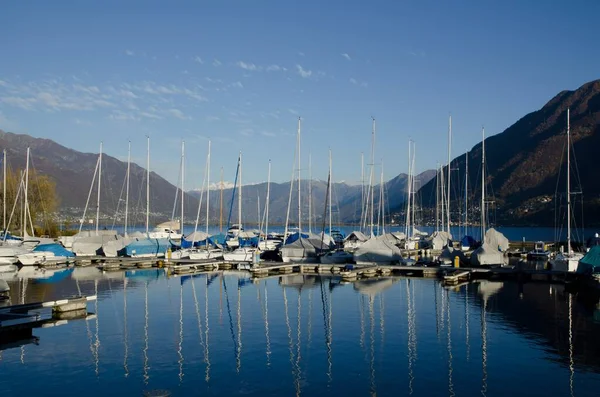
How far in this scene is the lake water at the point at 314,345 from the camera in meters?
20.4

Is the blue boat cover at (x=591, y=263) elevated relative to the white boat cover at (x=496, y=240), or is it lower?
lower

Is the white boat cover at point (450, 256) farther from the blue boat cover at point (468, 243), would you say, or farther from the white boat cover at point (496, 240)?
the blue boat cover at point (468, 243)

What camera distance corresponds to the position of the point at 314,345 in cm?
2672

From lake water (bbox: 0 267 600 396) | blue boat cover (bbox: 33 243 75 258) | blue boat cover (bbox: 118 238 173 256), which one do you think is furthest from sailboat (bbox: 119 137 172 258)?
lake water (bbox: 0 267 600 396)

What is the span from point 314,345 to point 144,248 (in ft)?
148

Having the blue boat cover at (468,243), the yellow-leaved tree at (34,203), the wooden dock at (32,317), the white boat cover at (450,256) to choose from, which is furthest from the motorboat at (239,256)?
the yellow-leaved tree at (34,203)

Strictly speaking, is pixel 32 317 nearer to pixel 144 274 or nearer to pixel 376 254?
pixel 144 274

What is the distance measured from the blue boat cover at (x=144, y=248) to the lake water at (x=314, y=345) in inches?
883

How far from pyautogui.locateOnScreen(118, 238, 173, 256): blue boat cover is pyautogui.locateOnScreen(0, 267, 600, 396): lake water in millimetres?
22424

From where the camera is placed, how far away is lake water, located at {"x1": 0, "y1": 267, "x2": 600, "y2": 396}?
20.4 metres

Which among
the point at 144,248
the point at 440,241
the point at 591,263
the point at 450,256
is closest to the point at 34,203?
the point at 144,248

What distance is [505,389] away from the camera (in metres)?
20.1

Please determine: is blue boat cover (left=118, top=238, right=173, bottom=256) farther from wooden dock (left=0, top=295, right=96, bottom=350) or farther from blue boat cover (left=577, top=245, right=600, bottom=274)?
blue boat cover (left=577, top=245, right=600, bottom=274)

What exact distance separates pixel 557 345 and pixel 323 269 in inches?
1315
